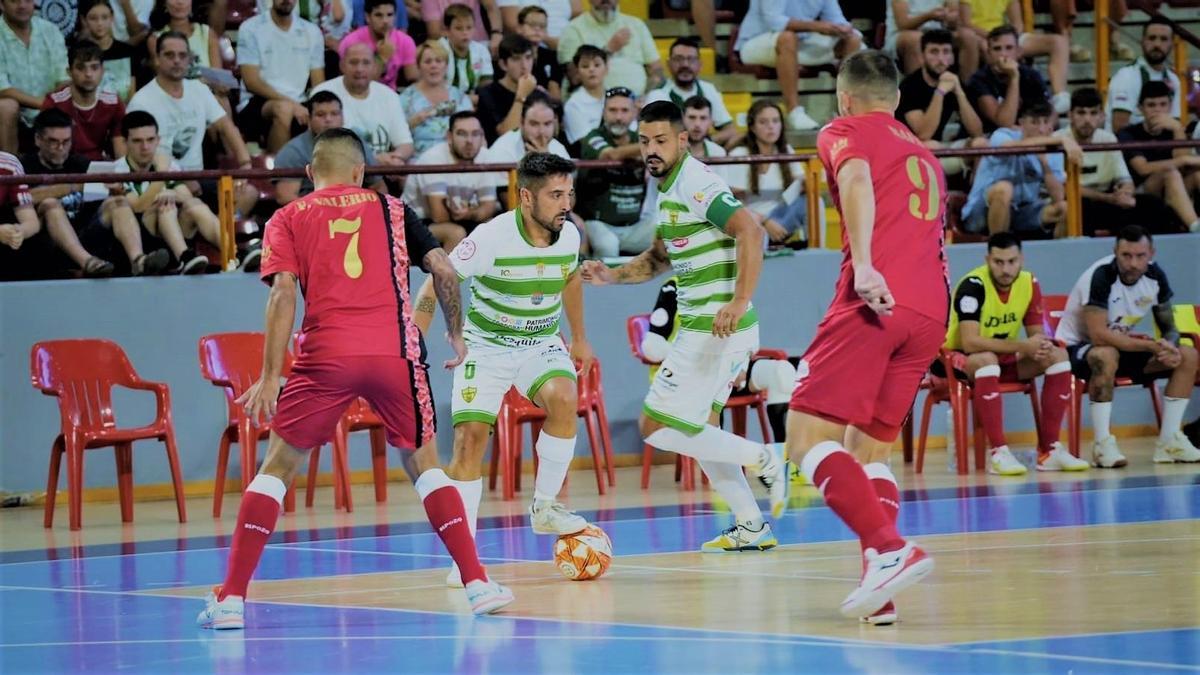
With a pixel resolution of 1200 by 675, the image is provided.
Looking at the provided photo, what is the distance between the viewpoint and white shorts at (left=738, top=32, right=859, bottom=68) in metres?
15.7

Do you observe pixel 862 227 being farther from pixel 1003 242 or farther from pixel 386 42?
pixel 386 42

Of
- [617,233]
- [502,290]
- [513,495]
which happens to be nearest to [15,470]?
[513,495]

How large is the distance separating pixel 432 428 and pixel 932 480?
18.9 feet

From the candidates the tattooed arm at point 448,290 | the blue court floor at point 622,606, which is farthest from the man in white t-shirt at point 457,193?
the tattooed arm at point 448,290

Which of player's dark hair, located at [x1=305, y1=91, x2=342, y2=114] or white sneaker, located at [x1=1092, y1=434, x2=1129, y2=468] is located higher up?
player's dark hair, located at [x1=305, y1=91, x2=342, y2=114]

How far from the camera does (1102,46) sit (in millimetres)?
16406

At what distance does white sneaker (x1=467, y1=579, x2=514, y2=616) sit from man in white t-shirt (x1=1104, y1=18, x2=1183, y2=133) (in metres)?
10.1

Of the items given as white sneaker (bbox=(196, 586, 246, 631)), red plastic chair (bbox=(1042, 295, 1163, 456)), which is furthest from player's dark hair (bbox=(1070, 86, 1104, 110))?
white sneaker (bbox=(196, 586, 246, 631))

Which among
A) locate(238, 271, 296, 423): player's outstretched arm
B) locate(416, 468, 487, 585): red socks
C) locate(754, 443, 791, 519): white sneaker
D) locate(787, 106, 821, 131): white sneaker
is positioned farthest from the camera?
locate(787, 106, 821, 131): white sneaker

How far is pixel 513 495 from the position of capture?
11.6m

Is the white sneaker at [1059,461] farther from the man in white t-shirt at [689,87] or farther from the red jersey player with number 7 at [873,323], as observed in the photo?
the red jersey player with number 7 at [873,323]

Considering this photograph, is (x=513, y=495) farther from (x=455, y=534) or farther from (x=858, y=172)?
(x=858, y=172)

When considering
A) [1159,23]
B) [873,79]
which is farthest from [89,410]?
[1159,23]

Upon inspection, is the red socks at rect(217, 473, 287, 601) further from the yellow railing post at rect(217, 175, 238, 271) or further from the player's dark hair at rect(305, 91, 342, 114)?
the player's dark hair at rect(305, 91, 342, 114)
